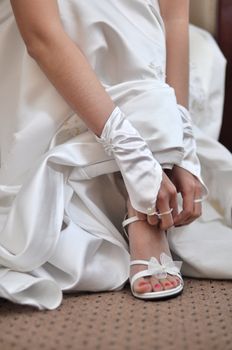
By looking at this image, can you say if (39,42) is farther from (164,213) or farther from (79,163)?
(164,213)

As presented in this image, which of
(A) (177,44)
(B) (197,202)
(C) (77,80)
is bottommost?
(B) (197,202)

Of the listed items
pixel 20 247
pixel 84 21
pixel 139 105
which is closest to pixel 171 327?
pixel 20 247

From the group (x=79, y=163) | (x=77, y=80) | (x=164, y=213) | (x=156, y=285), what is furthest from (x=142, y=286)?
(x=77, y=80)

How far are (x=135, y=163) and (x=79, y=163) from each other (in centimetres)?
10

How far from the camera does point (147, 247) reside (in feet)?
3.27

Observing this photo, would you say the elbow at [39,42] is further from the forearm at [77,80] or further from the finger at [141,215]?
the finger at [141,215]

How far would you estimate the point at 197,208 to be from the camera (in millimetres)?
1064

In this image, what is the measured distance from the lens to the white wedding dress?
3.13 ft

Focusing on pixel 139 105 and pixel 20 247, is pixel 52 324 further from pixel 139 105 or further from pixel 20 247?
pixel 139 105

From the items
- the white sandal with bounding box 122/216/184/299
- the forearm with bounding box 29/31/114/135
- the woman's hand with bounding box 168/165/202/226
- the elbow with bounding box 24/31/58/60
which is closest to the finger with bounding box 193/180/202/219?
the woman's hand with bounding box 168/165/202/226

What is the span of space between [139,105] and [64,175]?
0.18 meters

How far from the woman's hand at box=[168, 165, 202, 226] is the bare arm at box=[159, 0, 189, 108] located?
0.61 ft

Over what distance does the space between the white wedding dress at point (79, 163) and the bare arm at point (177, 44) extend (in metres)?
0.05

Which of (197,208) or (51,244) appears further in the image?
(197,208)
